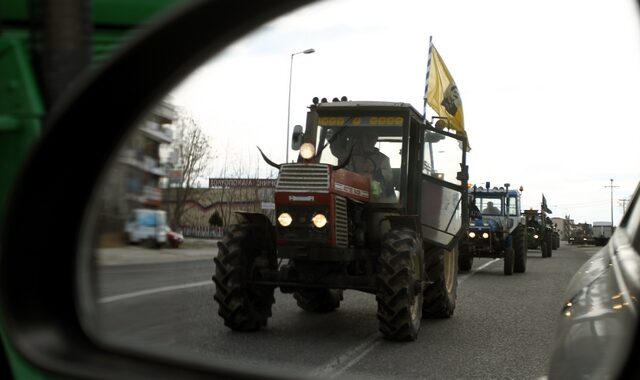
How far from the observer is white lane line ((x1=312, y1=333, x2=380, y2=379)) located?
5.08m

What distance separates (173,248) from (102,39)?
1.15 meters

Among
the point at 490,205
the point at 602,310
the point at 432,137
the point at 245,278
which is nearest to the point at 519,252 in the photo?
the point at 490,205

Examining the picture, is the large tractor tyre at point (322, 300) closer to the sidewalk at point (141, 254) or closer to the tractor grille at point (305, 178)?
the tractor grille at point (305, 178)

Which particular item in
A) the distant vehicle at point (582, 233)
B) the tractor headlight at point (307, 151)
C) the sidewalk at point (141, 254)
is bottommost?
the sidewalk at point (141, 254)

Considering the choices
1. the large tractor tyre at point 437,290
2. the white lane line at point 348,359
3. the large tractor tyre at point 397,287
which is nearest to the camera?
the white lane line at point 348,359

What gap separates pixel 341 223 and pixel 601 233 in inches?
202

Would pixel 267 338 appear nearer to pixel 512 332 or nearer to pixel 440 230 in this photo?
pixel 512 332

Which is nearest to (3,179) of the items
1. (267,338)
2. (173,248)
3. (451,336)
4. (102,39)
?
(102,39)

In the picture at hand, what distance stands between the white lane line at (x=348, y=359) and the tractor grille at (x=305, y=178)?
1.49 metres

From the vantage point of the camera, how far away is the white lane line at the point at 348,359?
5077 millimetres

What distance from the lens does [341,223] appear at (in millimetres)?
7492

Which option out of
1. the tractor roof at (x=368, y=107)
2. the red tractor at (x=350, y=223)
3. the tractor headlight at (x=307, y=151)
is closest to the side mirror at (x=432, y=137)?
the red tractor at (x=350, y=223)

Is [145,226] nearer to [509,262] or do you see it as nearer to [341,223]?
[341,223]

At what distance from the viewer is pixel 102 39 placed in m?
2.79
